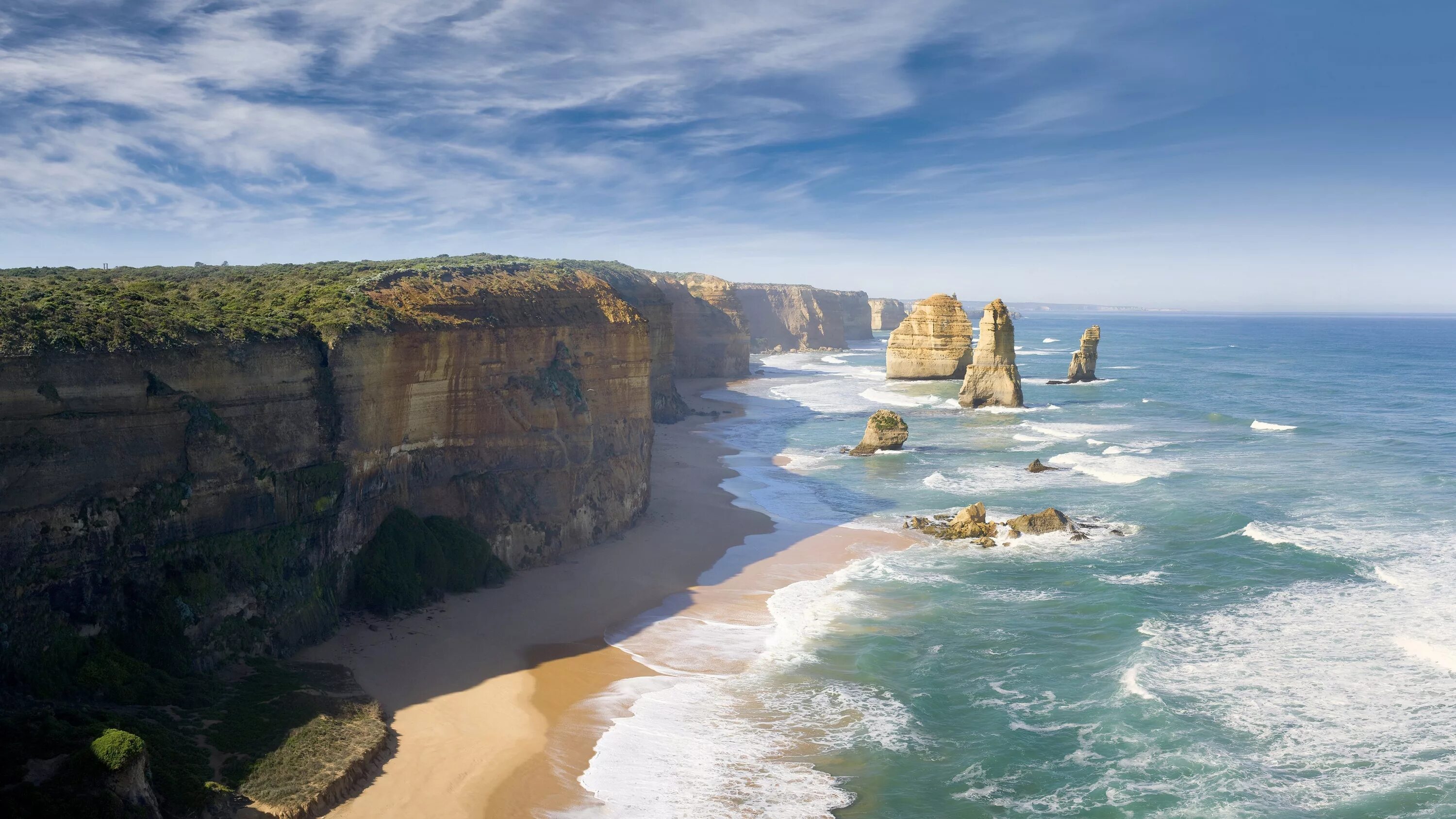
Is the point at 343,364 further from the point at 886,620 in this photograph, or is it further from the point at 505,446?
the point at 886,620

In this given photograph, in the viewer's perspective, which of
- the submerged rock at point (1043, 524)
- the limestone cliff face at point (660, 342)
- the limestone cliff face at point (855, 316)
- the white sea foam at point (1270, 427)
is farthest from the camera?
the limestone cliff face at point (855, 316)

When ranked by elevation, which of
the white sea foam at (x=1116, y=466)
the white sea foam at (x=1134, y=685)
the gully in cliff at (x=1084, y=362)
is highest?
the gully in cliff at (x=1084, y=362)

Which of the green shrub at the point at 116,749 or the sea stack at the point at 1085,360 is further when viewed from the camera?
the sea stack at the point at 1085,360

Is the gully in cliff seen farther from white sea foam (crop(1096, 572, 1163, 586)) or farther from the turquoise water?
white sea foam (crop(1096, 572, 1163, 586))

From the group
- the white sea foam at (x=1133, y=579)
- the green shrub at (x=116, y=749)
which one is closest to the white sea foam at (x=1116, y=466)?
the white sea foam at (x=1133, y=579)

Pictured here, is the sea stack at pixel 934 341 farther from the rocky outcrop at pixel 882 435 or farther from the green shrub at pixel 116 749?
the green shrub at pixel 116 749

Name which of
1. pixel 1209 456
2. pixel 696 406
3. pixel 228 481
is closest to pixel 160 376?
pixel 228 481

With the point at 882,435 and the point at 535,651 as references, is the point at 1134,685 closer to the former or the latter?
the point at 535,651
